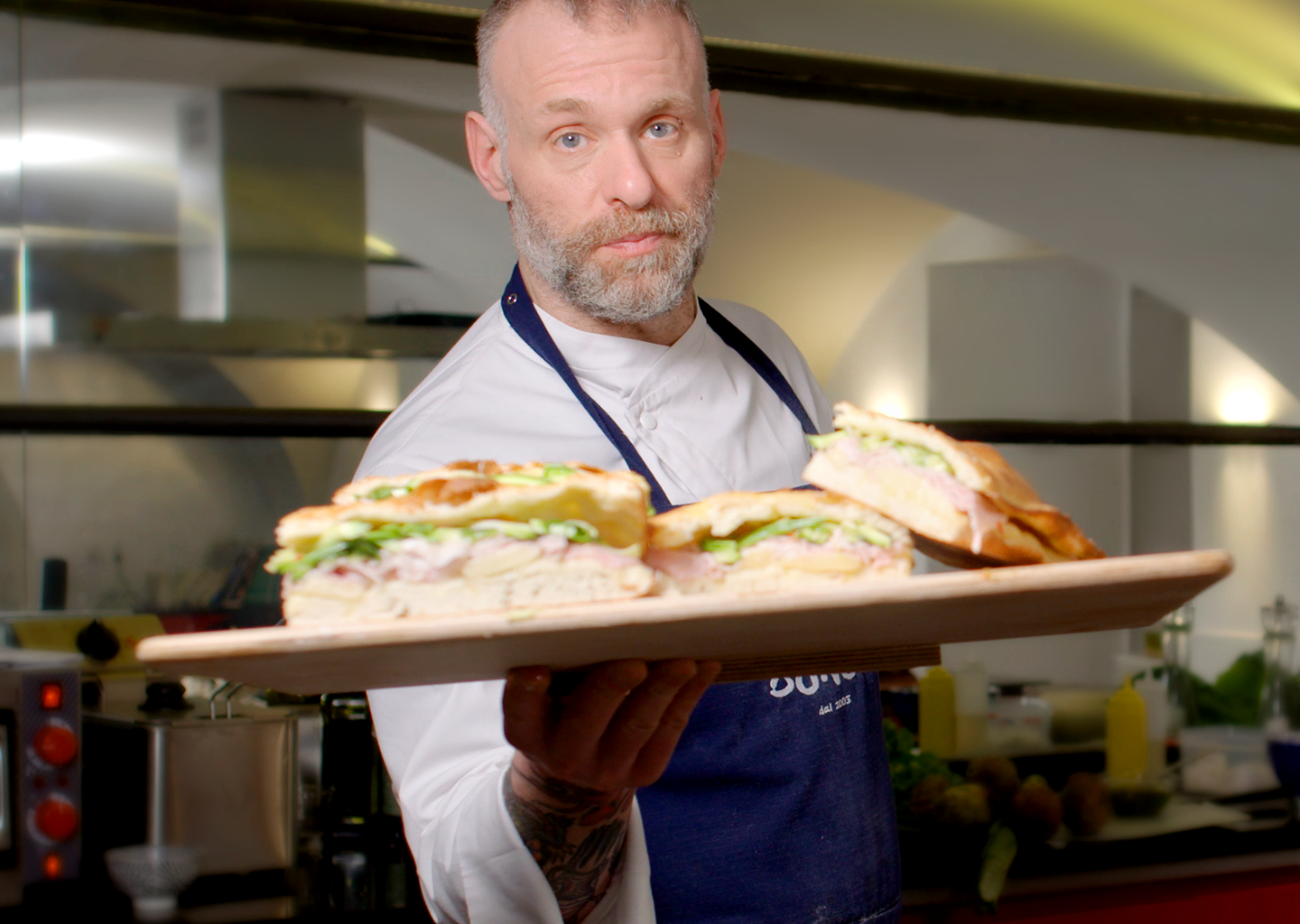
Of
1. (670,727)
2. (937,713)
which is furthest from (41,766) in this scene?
(937,713)

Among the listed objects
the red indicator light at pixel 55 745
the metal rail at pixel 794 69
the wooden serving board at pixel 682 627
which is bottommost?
the red indicator light at pixel 55 745

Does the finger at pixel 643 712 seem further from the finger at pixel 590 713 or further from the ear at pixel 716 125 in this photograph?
the ear at pixel 716 125

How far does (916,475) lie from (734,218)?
2.21 metres

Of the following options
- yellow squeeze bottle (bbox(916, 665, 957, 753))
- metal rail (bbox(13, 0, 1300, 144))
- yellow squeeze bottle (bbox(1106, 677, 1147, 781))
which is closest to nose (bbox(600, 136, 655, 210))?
metal rail (bbox(13, 0, 1300, 144))

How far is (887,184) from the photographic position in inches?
131

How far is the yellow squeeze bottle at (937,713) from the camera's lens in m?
3.17

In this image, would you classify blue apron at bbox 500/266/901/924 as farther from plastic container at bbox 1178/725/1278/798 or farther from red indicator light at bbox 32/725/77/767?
plastic container at bbox 1178/725/1278/798

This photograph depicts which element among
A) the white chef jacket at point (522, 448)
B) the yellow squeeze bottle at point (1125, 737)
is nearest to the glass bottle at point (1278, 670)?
the yellow squeeze bottle at point (1125, 737)

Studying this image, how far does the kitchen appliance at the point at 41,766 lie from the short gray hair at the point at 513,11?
1.45 m

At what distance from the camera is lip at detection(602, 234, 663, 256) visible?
4.83 feet

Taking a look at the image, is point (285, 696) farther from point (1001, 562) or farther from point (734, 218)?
point (1001, 562)

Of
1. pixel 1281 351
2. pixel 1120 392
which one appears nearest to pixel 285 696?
pixel 1120 392

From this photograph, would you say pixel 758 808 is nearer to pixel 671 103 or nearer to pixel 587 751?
pixel 587 751

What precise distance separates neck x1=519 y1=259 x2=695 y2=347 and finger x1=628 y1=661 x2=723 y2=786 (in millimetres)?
622
